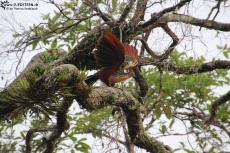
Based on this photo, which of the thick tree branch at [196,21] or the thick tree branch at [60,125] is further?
the thick tree branch at [196,21]

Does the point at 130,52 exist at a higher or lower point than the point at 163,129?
higher

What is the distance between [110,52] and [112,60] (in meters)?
0.07

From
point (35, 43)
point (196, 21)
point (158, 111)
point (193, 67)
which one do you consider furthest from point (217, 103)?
point (35, 43)

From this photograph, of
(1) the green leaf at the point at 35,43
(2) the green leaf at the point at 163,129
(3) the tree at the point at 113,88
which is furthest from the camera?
(2) the green leaf at the point at 163,129

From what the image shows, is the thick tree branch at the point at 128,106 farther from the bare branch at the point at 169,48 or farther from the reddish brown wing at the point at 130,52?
the bare branch at the point at 169,48

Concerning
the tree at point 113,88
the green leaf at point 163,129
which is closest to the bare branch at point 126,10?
the tree at point 113,88

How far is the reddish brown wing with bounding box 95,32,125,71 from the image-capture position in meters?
2.49

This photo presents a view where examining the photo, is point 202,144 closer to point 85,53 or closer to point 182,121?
point 182,121

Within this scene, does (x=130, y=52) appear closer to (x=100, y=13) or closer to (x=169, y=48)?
(x=100, y=13)

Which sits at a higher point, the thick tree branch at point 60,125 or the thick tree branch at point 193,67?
the thick tree branch at point 193,67

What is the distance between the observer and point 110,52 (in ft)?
8.30

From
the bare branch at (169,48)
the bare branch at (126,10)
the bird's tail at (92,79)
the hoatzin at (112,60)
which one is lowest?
the bird's tail at (92,79)

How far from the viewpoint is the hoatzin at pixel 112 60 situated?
250 cm

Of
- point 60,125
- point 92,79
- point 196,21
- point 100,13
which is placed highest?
point 100,13
